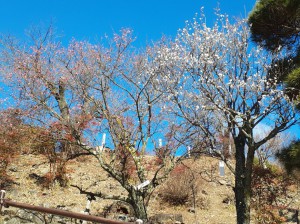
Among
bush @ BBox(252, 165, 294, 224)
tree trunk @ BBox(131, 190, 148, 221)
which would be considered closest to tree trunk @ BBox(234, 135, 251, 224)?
tree trunk @ BBox(131, 190, 148, 221)

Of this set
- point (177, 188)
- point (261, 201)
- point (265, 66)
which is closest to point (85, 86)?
point (265, 66)

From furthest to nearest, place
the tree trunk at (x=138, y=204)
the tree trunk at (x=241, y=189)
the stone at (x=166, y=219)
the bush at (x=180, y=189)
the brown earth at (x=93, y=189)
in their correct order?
1. the bush at (x=180, y=189)
2. the brown earth at (x=93, y=189)
3. the stone at (x=166, y=219)
4. the tree trunk at (x=138, y=204)
5. the tree trunk at (x=241, y=189)

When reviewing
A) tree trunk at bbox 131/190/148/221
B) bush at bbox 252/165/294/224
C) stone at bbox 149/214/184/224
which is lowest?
stone at bbox 149/214/184/224

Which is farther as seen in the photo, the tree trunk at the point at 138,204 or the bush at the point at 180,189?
the bush at the point at 180,189

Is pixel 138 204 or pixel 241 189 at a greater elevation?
pixel 241 189

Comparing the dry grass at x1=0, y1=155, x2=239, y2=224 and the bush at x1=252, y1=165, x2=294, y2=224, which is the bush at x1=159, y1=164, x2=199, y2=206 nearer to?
the dry grass at x1=0, y1=155, x2=239, y2=224

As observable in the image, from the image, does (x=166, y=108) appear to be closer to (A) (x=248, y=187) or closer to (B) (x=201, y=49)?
(B) (x=201, y=49)

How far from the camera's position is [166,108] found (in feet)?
29.6

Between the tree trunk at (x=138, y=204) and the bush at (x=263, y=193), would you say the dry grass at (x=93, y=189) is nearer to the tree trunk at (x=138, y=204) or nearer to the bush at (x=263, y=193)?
the bush at (x=263, y=193)

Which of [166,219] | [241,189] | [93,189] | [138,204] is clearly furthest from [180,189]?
[241,189]

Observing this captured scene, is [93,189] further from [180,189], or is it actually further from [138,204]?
[138,204]

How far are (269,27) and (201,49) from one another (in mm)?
1745

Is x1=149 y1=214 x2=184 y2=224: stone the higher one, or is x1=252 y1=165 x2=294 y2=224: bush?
x1=252 y1=165 x2=294 y2=224: bush

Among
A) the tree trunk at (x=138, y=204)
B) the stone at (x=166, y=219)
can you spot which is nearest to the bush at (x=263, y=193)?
the stone at (x=166, y=219)
